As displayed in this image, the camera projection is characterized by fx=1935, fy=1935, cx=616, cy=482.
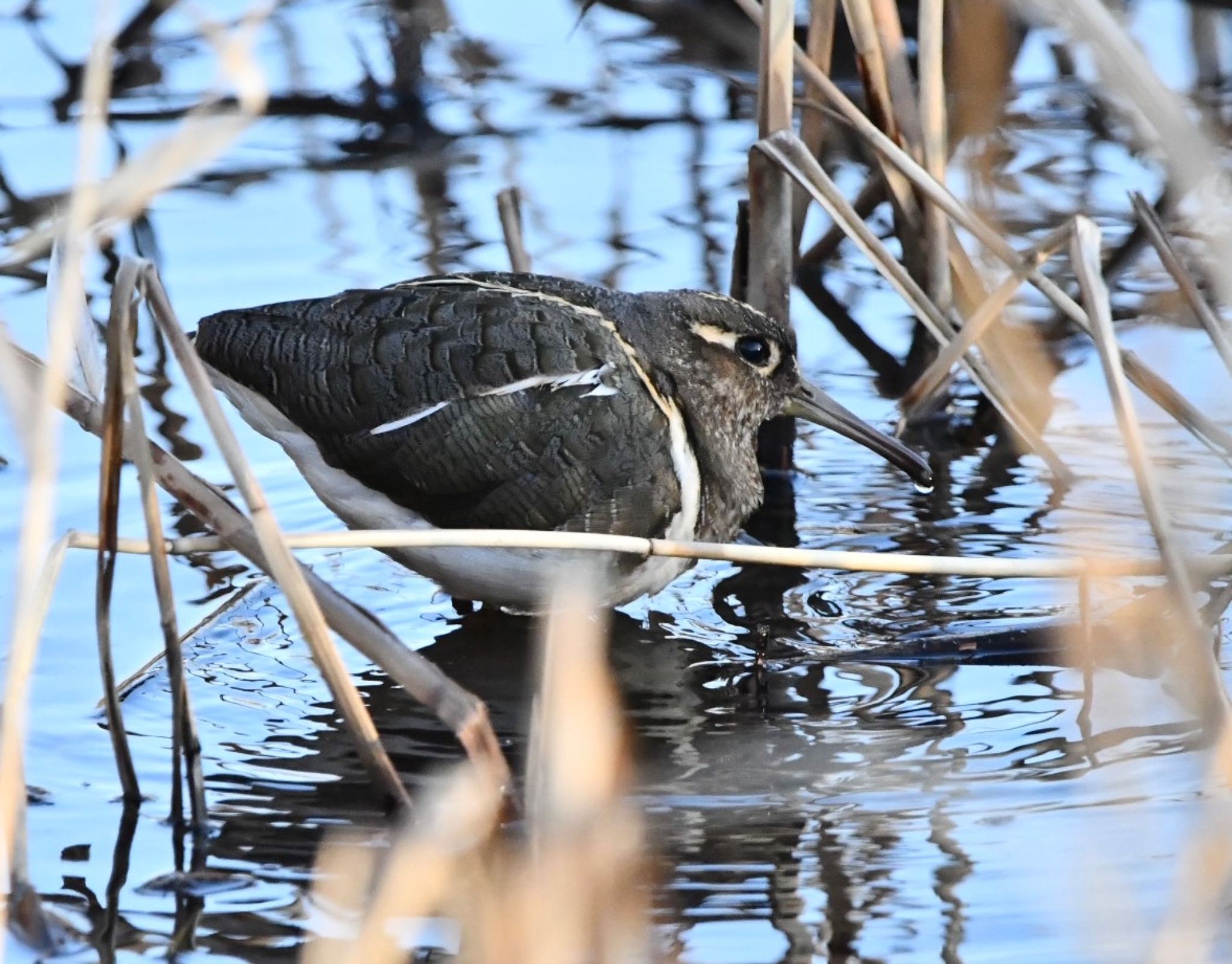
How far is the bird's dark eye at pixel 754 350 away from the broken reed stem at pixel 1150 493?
1.26 m

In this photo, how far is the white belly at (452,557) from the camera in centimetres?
429

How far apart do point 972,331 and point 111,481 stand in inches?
87.2

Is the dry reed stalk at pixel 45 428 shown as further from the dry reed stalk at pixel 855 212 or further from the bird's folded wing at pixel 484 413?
the dry reed stalk at pixel 855 212

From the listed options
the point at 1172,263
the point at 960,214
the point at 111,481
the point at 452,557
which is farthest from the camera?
the point at 1172,263

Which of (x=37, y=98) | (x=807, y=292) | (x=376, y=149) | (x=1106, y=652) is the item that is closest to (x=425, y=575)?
(x=1106, y=652)

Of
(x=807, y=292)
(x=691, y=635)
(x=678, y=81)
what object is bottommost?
(x=691, y=635)

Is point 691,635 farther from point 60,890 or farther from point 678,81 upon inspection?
point 678,81

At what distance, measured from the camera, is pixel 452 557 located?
4.32 m

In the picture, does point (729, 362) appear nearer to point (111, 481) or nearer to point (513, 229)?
point (513, 229)

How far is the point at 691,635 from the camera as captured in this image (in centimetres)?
462

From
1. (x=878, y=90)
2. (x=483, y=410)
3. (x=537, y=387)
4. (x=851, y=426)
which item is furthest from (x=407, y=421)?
(x=878, y=90)

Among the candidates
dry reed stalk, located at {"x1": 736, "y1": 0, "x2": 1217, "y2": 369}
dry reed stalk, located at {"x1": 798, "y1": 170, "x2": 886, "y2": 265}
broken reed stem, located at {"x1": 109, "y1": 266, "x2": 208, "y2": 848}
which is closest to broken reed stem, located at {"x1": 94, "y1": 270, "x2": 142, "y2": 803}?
broken reed stem, located at {"x1": 109, "y1": 266, "x2": 208, "y2": 848}

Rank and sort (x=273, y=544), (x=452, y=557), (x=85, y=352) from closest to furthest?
(x=273, y=544) < (x=85, y=352) < (x=452, y=557)

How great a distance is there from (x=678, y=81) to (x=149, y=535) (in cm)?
475
